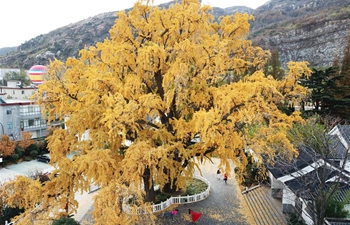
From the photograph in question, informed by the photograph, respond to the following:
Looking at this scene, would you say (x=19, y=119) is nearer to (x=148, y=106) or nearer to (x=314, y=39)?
(x=148, y=106)

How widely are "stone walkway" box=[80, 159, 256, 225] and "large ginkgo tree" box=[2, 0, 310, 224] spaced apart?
2.68m

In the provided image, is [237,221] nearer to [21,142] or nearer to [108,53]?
[108,53]

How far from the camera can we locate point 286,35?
7512 cm

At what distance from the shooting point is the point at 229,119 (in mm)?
8945

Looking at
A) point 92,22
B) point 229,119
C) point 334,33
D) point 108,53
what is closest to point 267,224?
point 229,119

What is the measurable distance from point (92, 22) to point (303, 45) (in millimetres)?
107274

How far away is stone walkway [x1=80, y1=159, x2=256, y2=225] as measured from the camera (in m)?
12.3

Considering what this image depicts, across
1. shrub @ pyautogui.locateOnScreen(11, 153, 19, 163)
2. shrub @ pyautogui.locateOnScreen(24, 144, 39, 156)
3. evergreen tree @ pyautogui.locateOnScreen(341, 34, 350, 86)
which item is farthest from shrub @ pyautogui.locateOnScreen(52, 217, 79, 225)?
evergreen tree @ pyautogui.locateOnScreen(341, 34, 350, 86)

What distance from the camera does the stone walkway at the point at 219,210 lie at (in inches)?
485

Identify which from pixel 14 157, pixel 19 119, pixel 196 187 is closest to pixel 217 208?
pixel 196 187

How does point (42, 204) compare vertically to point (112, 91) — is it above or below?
below

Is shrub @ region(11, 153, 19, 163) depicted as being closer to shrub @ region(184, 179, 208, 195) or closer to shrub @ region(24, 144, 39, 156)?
shrub @ region(24, 144, 39, 156)

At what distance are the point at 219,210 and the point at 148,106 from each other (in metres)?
7.69

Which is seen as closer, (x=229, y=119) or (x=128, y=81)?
(x=229, y=119)
